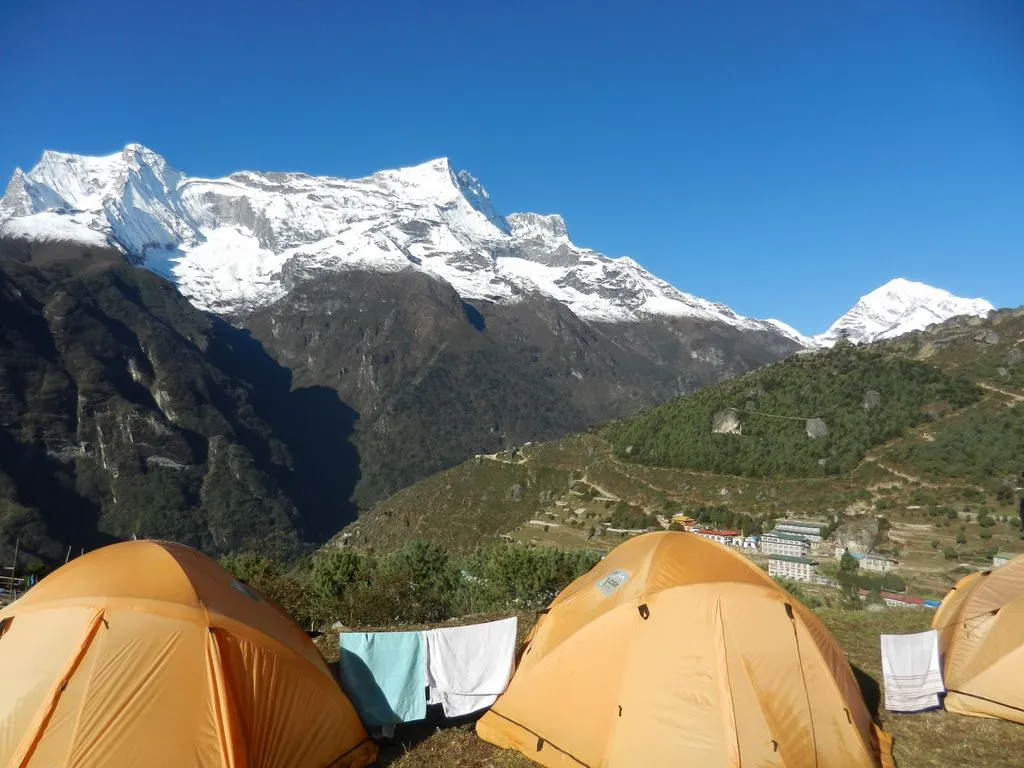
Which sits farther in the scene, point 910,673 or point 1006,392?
point 1006,392

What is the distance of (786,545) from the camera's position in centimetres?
4956

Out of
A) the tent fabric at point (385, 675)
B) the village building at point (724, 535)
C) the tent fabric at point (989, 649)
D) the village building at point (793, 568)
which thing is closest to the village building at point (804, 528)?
the village building at point (724, 535)

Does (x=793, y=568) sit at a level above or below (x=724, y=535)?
below

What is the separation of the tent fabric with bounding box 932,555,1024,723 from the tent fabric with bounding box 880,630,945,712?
1.53ft

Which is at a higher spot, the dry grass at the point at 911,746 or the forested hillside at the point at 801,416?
the forested hillside at the point at 801,416

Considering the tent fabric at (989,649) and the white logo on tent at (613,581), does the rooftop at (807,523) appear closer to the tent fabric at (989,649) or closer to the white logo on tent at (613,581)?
the tent fabric at (989,649)

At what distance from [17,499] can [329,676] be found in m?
208

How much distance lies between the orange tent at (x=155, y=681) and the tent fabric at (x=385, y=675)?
1.95 ft

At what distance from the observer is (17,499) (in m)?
172

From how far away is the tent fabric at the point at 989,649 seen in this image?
12570 mm

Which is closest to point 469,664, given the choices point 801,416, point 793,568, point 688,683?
point 688,683

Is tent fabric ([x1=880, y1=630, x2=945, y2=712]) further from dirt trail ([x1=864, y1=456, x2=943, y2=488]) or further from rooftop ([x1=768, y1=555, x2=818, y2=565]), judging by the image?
dirt trail ([x1=864, y1=456, x2=943, y2=488])

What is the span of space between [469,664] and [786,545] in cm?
4399

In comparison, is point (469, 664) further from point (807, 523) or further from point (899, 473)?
point (899, 473)
